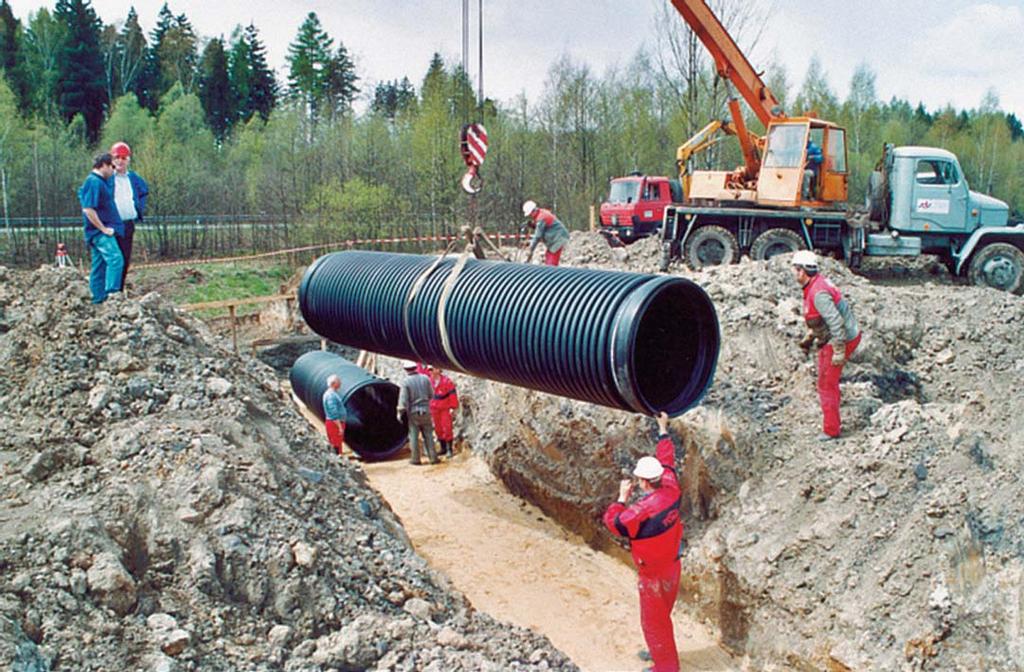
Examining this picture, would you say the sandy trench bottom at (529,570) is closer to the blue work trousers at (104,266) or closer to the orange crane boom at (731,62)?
the blue work trousers at (104,266)

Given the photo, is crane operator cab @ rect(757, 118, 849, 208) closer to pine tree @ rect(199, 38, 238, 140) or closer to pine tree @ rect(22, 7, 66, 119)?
pine tree @ rect(22, 7, 66, 119)

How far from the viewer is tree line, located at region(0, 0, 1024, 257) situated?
2683 cm

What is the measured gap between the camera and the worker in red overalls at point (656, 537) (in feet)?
18.4

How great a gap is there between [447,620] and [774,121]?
10.4 meters

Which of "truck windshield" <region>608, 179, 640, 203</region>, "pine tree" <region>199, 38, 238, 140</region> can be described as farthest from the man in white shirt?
"pine tree" <region>199, 38, 238, 140</region>

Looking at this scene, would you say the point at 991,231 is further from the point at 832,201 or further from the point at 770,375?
the point at 770,375

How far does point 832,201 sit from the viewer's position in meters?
12.4

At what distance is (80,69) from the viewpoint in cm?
3578

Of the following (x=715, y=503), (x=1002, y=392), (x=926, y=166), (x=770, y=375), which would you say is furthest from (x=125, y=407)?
(x=926, y=166)

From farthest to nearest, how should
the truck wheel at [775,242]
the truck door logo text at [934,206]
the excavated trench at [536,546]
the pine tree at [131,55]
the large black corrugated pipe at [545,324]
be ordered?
1. the pine tree at [131,55]
2. the truck wheel at [775,242]
3. the truck door logo text at [934,206]
4. the excavated trench at [536,546]
5. the large black corrugated pipe at [545,324]

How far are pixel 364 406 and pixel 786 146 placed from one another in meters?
7.36

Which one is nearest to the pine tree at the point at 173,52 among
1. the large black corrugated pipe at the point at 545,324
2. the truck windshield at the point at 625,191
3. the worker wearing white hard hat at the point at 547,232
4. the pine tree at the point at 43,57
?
the pine tree at the point at 43,57

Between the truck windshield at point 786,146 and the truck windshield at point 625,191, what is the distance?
271 inches

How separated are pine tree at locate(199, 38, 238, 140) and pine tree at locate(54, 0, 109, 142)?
517 cm
